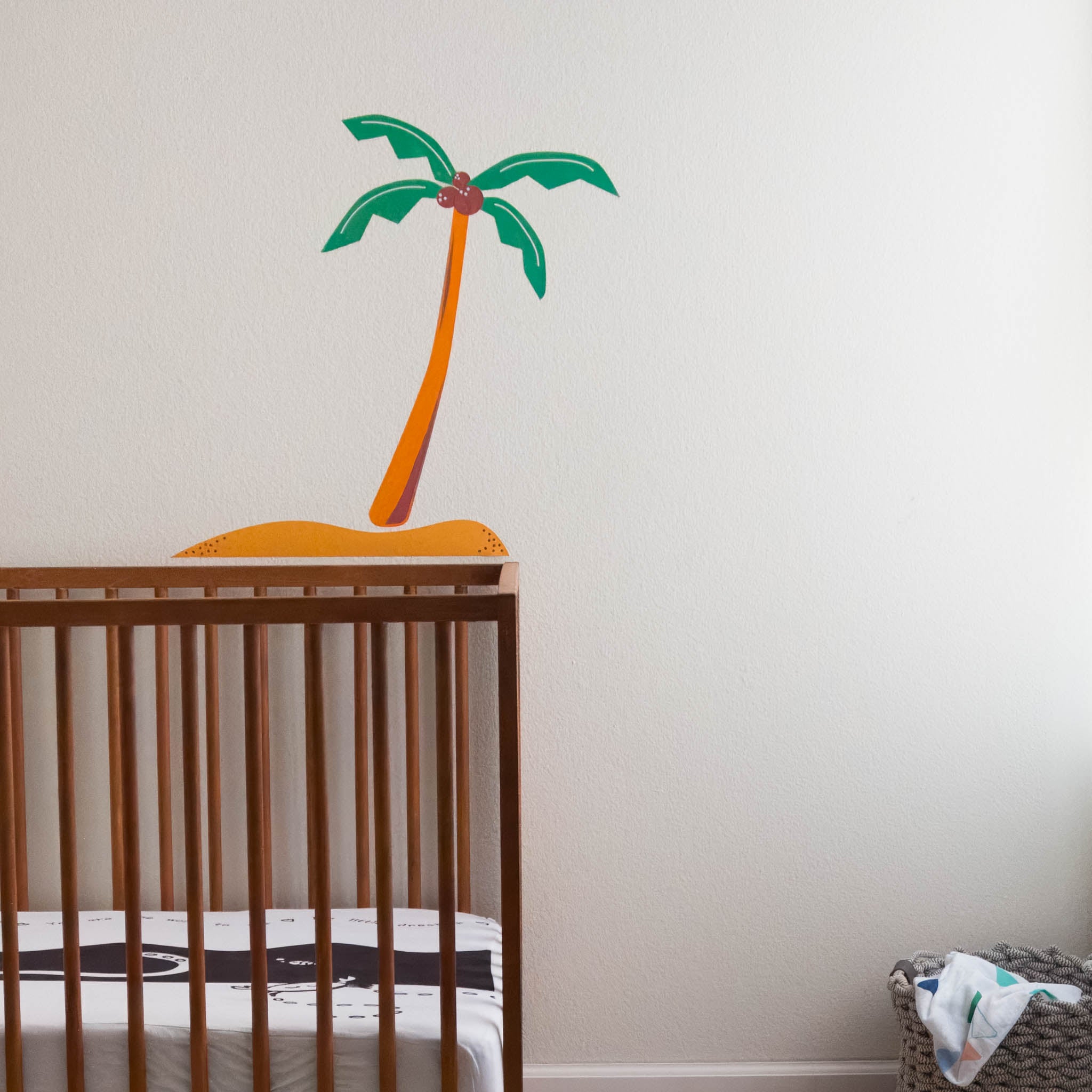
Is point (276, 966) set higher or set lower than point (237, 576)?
lower

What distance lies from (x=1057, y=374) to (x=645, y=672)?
37.1 inches

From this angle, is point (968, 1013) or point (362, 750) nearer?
point (968, 1013)

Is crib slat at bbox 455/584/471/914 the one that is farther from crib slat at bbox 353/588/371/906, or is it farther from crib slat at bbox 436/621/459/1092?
crib slat at bbox 436/621/459/1092

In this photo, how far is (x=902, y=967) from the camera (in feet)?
5.22

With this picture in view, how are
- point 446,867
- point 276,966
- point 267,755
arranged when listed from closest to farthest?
point 446,867, point 276,966, point 267,755

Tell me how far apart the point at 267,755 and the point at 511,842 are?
71cm

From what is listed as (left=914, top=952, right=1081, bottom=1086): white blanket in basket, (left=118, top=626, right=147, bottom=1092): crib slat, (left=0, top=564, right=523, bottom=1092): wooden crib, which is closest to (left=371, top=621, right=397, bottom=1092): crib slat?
(left=0, top=564, right=523, bottom=1092): wooden crib

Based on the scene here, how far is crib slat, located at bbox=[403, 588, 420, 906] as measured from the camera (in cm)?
165

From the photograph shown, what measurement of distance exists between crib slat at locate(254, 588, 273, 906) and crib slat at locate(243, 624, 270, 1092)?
507mm

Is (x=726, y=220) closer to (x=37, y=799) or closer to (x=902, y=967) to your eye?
(x=902, y=967)

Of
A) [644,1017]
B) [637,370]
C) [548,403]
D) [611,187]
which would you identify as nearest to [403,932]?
[644,1017]

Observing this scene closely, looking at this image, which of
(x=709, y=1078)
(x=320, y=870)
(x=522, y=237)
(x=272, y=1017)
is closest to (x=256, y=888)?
(x=320, y=870)

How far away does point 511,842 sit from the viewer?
3.74 ft

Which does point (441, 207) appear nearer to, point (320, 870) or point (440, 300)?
point (440, 300)
